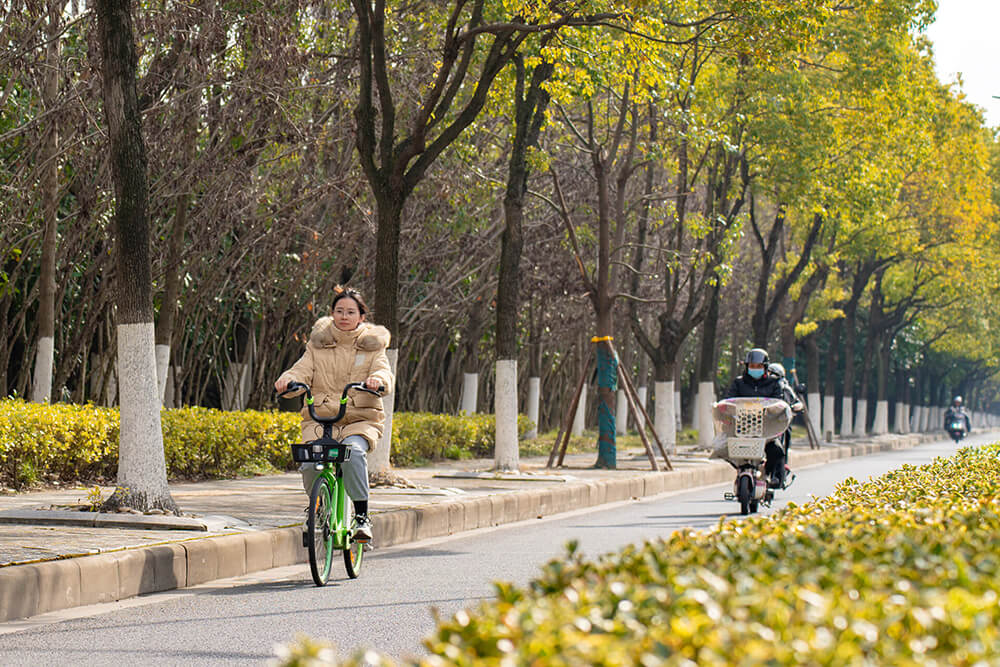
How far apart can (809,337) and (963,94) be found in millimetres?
9583

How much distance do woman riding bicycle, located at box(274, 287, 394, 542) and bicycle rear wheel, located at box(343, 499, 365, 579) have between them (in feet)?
0.18

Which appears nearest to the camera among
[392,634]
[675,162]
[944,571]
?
[944,571]

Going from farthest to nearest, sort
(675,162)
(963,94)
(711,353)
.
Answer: (963,94)
(711,353)
(675,162)

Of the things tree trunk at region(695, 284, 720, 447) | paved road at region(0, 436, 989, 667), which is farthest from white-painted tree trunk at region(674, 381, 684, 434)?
paved road at region(0, 436, 989, 667)

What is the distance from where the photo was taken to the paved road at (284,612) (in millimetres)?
6520

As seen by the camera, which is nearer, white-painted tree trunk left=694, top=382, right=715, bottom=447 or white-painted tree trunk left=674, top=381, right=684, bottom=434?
white-painted tree trunk left=694, top=382, right=715, bottom=447

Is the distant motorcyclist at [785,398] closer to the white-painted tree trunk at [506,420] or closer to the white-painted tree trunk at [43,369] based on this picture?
the white-painted tree trunk at [506,420]

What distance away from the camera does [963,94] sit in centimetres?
3422

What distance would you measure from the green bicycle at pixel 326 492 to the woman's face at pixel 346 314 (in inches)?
20.3

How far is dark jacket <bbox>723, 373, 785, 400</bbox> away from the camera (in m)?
14.9

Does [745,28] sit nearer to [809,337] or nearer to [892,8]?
[892,8]

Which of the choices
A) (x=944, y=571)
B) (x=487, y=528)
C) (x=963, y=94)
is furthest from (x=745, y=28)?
(x=963, y=94)

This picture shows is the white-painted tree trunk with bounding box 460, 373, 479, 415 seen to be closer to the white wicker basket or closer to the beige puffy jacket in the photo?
the white wicker basket

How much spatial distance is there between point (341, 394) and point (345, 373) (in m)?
0.15
